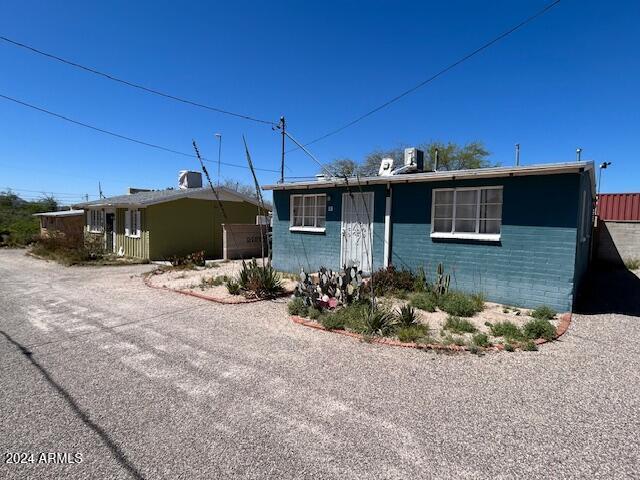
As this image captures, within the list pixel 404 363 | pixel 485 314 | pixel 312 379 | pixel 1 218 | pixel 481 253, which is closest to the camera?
pixel 312 379

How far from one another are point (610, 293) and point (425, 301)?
18.4 feet

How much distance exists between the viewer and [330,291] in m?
6.99

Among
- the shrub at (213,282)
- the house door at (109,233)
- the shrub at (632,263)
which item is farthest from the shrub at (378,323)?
the house door at (109,233)

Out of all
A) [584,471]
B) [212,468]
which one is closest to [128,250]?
[212,468]

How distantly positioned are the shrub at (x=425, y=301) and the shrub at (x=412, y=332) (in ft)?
3.92

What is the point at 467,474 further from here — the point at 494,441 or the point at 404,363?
the point at 404,363

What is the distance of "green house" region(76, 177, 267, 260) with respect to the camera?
1581 centimetres

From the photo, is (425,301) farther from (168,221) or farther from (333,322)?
(168,221)

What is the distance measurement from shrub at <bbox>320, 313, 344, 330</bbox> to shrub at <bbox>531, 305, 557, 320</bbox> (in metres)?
3.49

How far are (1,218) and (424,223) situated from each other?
34.7m

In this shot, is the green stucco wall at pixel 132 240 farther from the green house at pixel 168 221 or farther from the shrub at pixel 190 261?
the shrub at pixel 190 261

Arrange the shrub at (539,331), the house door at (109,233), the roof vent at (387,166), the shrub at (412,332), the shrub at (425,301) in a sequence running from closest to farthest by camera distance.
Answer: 1. the shrub at (412,332)
2. the shrub at (539,331)
3. the shrub at (425,301)
4. the roof vent at (387,166)
5. the house door at (109,233)

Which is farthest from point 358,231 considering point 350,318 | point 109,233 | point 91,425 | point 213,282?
point 109,233

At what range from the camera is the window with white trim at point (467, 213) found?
295 inches
